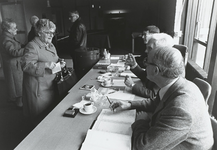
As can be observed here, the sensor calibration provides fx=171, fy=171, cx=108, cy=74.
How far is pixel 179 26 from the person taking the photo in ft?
12.3

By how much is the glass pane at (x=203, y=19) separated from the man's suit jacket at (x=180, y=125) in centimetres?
205

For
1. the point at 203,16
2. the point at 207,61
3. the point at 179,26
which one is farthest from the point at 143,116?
the point at 179,26

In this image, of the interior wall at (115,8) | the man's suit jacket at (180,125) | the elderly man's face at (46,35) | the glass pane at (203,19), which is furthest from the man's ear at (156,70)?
the interior wall at (115,8)

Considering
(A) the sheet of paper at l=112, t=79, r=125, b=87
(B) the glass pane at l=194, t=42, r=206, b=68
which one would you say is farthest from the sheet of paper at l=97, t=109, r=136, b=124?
(B) the glass pane at l=194, t=42, r=206, b=68

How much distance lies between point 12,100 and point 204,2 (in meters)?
4.11

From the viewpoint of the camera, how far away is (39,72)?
196 centimetres

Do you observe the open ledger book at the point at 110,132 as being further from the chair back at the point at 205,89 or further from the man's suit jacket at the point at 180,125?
the chair back at the point at 205,89

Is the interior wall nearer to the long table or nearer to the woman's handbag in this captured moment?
the woman's handbag

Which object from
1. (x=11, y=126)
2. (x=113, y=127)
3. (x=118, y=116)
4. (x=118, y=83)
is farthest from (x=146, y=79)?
(x=11, y=126)

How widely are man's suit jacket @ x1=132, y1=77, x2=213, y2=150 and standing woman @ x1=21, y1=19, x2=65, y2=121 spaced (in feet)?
4.58

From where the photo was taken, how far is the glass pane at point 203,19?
271 centimetres

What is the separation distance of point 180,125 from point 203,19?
8.79ft

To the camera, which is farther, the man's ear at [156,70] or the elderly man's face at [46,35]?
the elderly man's face at [46,35]

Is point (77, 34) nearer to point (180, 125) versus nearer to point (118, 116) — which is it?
point (118, 116)
